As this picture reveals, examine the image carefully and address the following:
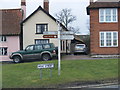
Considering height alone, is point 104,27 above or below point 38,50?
above

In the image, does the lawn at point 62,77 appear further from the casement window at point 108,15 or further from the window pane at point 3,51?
the window pane at point 3,51

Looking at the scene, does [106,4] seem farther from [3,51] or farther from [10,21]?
[3,51]

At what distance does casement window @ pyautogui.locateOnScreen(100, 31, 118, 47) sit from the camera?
102ft

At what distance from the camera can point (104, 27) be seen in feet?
103

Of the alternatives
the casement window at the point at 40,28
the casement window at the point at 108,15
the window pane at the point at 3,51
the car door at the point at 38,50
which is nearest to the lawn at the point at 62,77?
the car door at the point at 38,50

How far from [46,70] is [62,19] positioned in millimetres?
54383

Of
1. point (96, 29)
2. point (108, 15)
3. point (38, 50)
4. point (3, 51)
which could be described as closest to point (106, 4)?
point (108, 15)

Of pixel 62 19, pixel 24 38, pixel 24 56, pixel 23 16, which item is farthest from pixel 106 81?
pixel 62 19

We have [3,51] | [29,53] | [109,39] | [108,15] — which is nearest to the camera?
[29,53]

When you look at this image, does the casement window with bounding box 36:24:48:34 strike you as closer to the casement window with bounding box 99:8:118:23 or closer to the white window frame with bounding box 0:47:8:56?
the white window frame with bounding box 0:47:8:56

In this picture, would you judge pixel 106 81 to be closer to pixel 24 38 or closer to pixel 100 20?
pixel 100 20

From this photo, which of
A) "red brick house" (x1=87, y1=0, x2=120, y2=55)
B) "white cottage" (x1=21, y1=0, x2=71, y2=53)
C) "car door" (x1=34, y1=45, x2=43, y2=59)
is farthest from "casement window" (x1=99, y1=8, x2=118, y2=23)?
"car door" (x1=34, y1=45, x2=43, y2=59)

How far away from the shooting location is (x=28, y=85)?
46.5 feet

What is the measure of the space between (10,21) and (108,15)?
14807 millimetres
